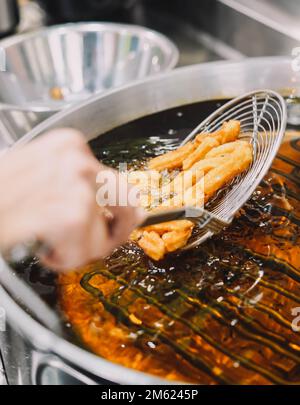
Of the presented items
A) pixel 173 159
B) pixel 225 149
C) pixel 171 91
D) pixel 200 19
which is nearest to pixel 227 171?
pixel 225 149

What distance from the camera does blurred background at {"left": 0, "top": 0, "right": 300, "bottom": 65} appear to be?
A: 2457mm

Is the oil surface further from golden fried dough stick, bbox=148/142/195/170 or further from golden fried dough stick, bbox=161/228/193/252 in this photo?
golden fried dough stick, bbox=148/142/195/170

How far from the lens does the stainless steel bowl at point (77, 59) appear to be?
2486 mm

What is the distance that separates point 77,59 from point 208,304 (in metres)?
1.80

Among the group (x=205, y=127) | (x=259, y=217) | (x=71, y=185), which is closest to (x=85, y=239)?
(x=71, y=185)

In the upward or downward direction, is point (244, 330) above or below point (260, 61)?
below

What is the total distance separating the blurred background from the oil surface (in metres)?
1.34

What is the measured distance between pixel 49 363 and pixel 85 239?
365 mm

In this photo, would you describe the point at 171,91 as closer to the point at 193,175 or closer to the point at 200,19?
the point at 193,175

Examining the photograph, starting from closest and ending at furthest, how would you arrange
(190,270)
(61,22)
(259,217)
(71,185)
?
(71,185) → (190,270) → (259,217) → (61,22)

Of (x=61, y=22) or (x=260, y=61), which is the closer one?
(x=260, y=61)

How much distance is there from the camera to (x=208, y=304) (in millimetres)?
1181

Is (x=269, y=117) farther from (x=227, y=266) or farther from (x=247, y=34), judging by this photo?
(x=247, y=34)

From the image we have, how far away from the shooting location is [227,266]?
1252 millimetres
